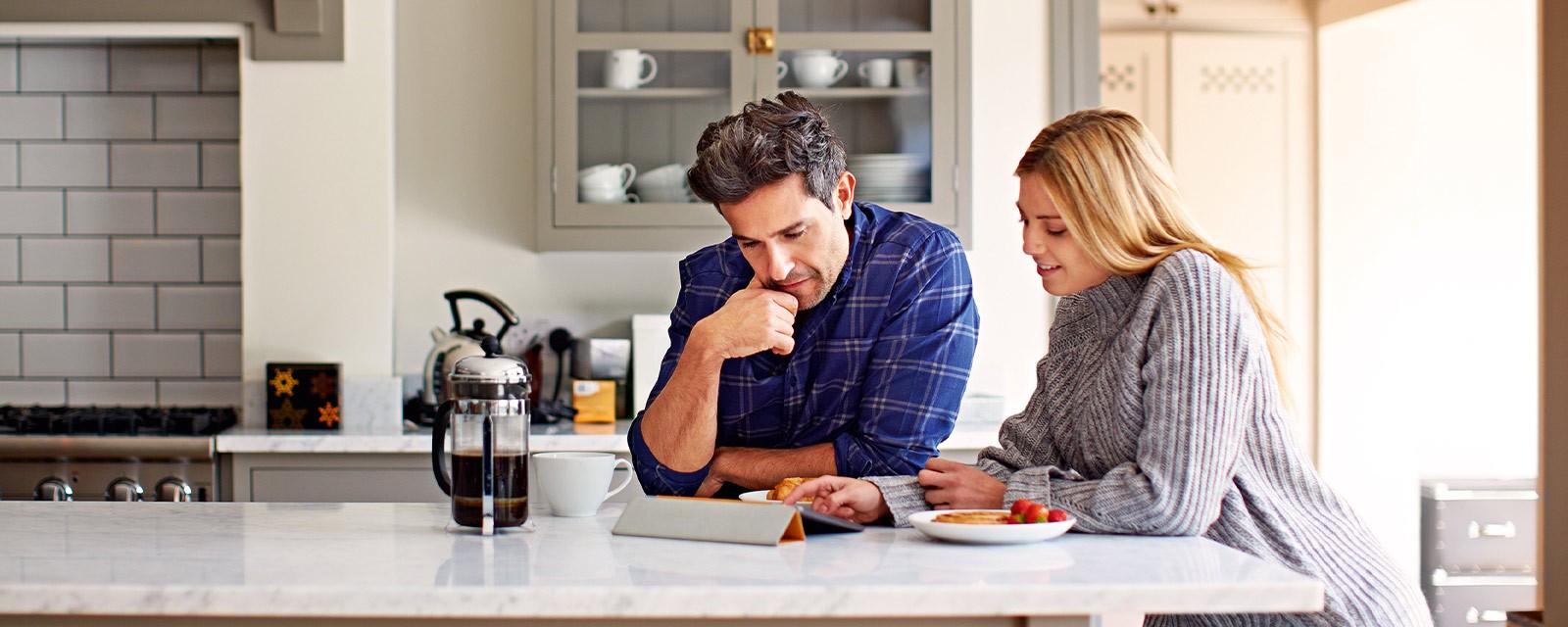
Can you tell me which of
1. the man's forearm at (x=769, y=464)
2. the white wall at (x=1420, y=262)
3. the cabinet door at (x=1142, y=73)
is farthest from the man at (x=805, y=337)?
the white wall at (x=1420, y=262)

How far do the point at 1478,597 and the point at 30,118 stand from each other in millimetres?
4409

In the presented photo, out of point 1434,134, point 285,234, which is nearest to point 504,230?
point 285,234

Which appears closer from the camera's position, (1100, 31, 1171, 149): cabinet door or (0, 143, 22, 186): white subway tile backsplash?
(0, 143, 22, 186): white subway tile backsplash

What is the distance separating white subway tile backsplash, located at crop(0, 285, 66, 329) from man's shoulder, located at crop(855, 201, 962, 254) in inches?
107

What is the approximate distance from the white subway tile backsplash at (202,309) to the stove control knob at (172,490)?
0.66 m

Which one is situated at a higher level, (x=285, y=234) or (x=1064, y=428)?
(x=285, y=234)

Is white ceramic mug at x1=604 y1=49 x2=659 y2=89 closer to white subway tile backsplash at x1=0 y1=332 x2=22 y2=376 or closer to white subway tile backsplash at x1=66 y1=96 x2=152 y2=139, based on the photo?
white subway tile backsplash at x1=66 y1=96 x2=152 y2=139

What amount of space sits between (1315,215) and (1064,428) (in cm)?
348

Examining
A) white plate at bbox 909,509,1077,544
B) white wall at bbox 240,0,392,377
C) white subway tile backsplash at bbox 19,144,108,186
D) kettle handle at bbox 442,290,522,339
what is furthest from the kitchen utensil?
white plate at bbox 909,509,1077,544

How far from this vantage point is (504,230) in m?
3.65

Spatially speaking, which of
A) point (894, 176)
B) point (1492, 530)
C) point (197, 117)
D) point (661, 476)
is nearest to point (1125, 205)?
point (661, 476)

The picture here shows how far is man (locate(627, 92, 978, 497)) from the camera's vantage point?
1801 mm

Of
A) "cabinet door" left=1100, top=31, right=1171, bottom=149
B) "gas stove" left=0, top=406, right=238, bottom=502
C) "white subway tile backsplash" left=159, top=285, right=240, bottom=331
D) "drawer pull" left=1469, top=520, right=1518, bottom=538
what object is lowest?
"drawer pull" left=1469, top=520, right=1518, bottom=538

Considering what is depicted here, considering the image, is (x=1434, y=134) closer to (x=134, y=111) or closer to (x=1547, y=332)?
(x=1547, y=332)
